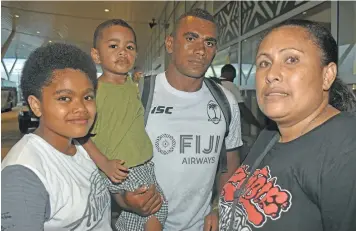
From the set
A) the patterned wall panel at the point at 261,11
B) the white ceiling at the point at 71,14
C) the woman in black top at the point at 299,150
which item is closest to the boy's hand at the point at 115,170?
the woman in black top at the point at 299,150

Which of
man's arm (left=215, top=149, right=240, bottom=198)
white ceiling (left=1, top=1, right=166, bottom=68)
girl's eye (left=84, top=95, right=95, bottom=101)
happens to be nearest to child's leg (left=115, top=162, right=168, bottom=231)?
man's arm (left=215, top=149, right=240, bottom=198)

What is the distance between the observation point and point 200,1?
26.9ft

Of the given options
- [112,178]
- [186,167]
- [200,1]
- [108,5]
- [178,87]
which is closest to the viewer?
[112,178]

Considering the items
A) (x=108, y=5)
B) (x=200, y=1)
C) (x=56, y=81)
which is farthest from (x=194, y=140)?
(x=108, y=5)

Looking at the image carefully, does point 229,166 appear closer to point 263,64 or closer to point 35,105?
point 263,64

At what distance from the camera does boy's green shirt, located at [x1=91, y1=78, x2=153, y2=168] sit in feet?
4.60

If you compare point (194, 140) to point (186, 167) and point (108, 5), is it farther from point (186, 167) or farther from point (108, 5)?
point (108, 5)

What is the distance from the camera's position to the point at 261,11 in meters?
5.32

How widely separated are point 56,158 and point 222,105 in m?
0.82

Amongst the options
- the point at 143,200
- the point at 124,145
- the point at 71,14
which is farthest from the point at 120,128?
the point at 71,14

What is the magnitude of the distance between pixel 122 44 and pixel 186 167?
0.62 m

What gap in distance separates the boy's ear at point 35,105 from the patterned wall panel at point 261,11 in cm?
362

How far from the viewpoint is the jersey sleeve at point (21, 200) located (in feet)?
2.55

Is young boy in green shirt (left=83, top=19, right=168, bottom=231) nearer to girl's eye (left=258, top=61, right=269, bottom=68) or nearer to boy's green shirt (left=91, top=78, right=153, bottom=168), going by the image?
boy's green shirt (left=91, top=78, right=153, bottom=168)
